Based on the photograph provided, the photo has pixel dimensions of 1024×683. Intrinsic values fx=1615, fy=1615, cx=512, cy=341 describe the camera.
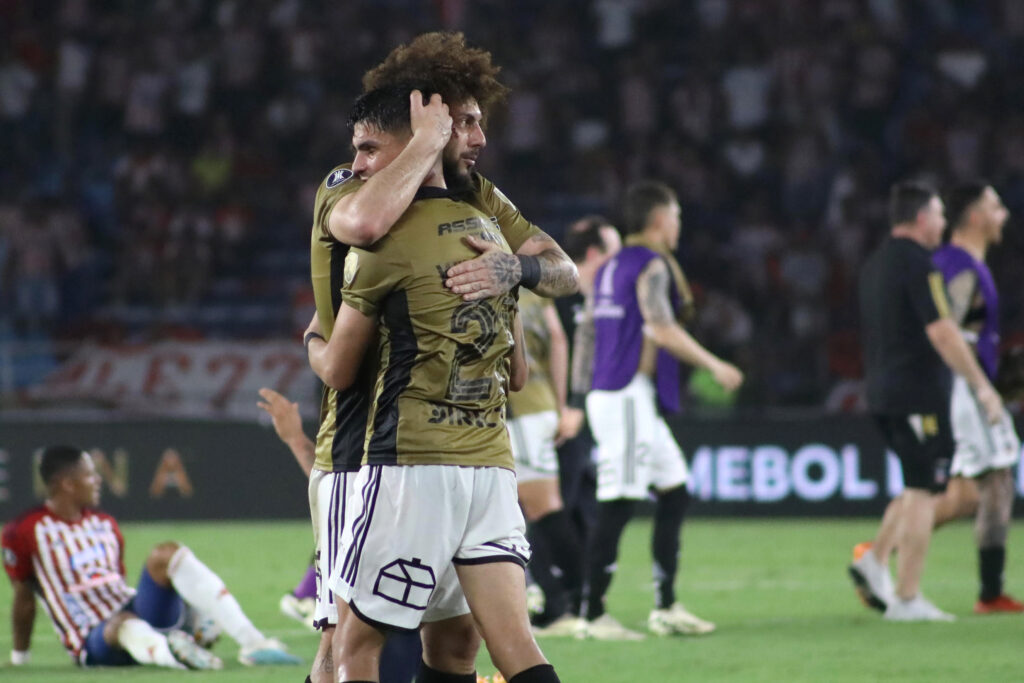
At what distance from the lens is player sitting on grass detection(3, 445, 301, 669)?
278 inches

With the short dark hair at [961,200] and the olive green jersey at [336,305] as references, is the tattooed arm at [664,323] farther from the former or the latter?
the olive green jersey at [336,305]

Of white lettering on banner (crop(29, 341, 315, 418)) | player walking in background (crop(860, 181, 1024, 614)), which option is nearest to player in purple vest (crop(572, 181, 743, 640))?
player walking in background (crop(860, 181, 1024, 614))

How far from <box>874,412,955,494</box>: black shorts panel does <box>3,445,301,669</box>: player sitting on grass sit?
3624 millimetres

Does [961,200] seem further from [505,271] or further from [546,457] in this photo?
[505,271]

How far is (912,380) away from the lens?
888 cm

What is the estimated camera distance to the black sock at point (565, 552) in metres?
8.52

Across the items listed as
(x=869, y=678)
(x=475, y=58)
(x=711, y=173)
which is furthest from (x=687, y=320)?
(x=711, y=173)

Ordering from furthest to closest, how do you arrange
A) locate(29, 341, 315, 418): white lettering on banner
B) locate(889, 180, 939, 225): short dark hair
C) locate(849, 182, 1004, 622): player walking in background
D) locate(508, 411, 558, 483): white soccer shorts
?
locate(29, 341, 315, 418): white lettering on banner → locate(889, 180, 939, 225): short dark hair → locate(849, 182, 1004, 622): player walking in background → locate(508, 411, 558, 483): white soccer shorts

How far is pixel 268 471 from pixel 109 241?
19.8 ft

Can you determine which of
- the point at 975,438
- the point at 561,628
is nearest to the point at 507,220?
the point at 561,628

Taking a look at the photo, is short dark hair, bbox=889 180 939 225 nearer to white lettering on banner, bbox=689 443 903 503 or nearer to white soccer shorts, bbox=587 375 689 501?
white soccer shorts, bbox=587 375 689 501

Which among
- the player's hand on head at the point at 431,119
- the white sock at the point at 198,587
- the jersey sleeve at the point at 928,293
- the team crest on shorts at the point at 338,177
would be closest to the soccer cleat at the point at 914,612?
the jersey sleeve at the point at 928,293

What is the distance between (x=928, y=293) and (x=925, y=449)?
85cm

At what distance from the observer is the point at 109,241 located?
808 inches
